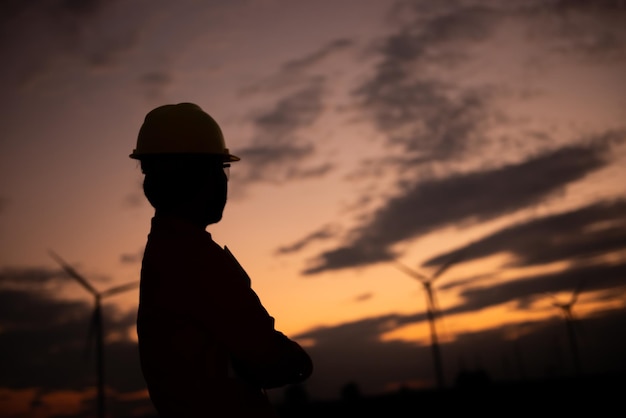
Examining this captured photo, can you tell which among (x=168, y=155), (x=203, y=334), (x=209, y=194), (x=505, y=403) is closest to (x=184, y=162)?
(x=168, y=155)

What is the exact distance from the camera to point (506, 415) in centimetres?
13662

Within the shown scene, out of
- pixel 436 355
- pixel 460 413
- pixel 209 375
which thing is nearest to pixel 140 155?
pixel 209 375

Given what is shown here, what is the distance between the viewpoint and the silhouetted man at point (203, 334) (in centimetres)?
479

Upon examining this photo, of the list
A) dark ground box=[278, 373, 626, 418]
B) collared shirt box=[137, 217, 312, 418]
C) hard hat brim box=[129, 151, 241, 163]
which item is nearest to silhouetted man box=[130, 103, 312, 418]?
collared shirt box=[137, 217, 312, 418]

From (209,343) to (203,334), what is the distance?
2.8 inches

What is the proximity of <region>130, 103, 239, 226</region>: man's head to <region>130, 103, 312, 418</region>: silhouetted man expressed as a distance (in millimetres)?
69

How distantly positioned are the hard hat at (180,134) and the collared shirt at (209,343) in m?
0.85

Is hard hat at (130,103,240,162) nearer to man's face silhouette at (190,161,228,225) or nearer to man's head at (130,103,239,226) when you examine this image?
man's head at (130,103,239,226)

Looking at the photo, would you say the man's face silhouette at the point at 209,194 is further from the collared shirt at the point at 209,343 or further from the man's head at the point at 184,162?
the collared shirt at the point at 209,343

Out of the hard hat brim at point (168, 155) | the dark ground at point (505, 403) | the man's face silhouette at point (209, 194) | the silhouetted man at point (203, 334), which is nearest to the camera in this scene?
the silhouetted man at point (203, 334)

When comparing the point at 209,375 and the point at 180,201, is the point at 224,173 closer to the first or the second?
the point at 180,201

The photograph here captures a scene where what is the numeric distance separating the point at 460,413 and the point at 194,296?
517ft

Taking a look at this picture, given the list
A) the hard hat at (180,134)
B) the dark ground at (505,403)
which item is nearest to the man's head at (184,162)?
the hard hat at (180,134)

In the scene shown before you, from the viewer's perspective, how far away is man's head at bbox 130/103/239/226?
5.43 meters
